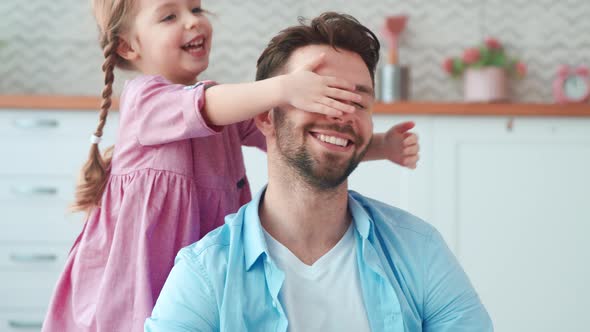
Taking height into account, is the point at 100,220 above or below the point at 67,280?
above

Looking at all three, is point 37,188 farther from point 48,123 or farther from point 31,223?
point 48,123

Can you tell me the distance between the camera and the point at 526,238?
289cm

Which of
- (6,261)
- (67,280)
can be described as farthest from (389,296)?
(6,261)

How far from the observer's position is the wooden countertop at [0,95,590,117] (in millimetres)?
2811

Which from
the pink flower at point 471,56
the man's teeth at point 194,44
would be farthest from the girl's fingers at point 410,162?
the pink flower at point 471,56

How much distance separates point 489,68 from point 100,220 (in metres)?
2.19

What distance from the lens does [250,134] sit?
1.70 metres

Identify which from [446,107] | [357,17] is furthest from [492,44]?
[446,107]

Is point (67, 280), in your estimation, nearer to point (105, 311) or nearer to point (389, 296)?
point (105, 311)

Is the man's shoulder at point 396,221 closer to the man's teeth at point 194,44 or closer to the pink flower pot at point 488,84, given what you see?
the man's teeth at point 194,44

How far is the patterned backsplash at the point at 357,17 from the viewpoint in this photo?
11.6 feet

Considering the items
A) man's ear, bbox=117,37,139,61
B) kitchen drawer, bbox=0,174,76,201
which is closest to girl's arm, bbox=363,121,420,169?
man's ear, bbox=117,37,139,61

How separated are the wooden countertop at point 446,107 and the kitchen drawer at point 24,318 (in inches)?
29.8

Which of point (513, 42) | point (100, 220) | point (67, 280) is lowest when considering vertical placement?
point (67, 280)
